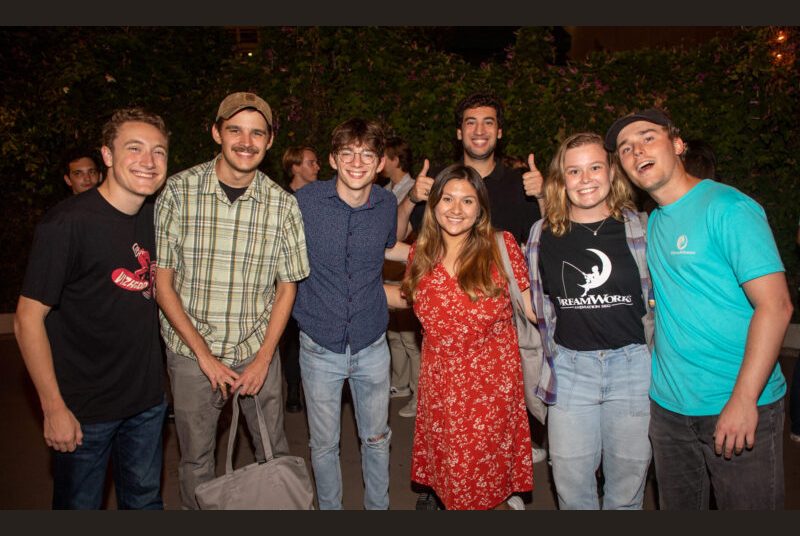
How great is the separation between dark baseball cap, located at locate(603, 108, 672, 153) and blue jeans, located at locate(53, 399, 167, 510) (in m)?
2.36

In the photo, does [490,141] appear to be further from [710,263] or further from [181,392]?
[181,392]

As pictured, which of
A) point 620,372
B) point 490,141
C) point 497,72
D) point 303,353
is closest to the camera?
point 620,372

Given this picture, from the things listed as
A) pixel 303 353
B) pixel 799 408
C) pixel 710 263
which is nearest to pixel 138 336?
pixel 303 353

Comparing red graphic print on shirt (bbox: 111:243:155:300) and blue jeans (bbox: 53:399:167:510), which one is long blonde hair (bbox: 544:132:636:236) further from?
blue jeans (bbox: 53:399:167:510)

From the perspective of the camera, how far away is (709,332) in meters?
2.10

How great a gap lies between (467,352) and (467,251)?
1.65 feet

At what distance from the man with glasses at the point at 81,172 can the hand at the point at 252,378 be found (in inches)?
101

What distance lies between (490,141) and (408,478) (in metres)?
2.26

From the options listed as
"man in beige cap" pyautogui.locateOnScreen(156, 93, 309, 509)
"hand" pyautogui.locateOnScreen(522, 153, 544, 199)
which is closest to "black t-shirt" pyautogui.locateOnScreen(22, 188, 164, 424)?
"man in beige cap" pyautogui.locateOnScreen(156, 93, 309, 509)

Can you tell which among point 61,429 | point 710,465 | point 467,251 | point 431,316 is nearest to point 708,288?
point 710,465

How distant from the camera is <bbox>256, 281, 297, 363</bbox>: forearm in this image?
2.75m

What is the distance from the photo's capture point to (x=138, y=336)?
96.0 inches

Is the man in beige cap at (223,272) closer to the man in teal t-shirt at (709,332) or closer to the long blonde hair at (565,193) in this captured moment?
the long blonde hair at (565,193)

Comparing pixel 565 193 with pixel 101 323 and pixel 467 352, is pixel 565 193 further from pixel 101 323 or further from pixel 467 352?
pixel 101 323
